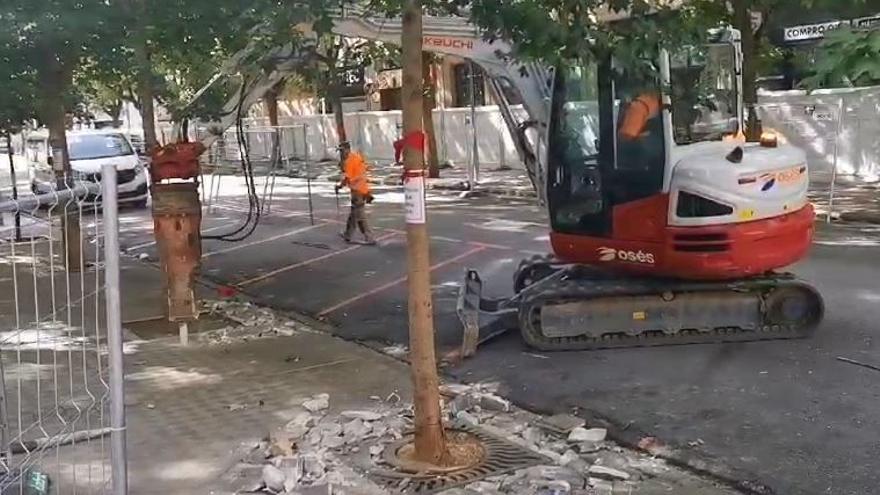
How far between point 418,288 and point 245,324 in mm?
5011

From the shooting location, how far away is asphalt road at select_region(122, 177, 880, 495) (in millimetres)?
5957

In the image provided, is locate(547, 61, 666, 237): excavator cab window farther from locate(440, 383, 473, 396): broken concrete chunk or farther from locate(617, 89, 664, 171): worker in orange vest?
locate(440, 383, 473, 396): broken concrete chunk

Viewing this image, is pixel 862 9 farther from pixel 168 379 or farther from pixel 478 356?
pixel 168 379

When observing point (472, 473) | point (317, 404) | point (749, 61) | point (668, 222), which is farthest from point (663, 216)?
point (749, 61)

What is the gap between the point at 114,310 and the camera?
384 centimetres

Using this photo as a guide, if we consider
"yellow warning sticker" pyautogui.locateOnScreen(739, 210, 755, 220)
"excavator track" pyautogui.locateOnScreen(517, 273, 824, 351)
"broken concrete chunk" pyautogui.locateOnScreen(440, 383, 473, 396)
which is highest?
"yellow warning sticker" pyautogui.locateOnScreen(739, 210, 755, 220)

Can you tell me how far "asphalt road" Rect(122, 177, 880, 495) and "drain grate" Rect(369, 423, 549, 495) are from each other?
73 centimetres

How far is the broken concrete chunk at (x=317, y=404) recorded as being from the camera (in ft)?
23.6

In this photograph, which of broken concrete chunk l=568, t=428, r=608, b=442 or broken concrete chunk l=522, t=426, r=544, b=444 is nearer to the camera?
broken concrete chunk l=568, t=428, r=608, b=442

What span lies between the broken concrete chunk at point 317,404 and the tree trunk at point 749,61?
953 cm

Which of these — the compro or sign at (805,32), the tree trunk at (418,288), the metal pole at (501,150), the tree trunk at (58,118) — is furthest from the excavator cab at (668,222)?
the metal pole at (501,150)

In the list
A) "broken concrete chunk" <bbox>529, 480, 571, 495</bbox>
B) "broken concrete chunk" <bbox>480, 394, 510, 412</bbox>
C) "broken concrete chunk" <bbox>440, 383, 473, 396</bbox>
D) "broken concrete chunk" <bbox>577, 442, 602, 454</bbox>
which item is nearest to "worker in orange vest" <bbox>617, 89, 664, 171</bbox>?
"broken concrete chunk" <bbox>440, 383, 473, 396</bbox>

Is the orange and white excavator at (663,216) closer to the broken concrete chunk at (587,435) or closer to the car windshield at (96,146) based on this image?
the broken concrete chunk at (587,435)

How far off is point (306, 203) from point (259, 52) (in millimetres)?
13155
